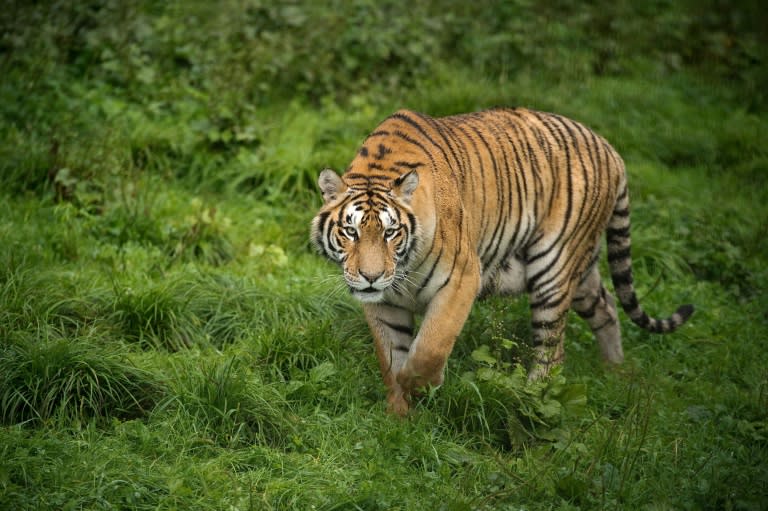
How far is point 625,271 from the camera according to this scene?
18.8 feet

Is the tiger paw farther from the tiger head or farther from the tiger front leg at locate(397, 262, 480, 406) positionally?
the tiger head

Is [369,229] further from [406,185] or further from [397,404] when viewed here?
[397,404]

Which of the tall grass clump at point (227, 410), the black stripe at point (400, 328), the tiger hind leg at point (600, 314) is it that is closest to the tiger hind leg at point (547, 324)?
the tiger hind leg at point (600, 314)

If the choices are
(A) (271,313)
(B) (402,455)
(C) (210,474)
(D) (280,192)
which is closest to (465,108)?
(D) (280,192)

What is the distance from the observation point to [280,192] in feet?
23.1

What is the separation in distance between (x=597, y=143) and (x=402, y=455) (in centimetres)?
234

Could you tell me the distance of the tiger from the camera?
180 inches

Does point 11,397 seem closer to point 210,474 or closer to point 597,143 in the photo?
point 210,474

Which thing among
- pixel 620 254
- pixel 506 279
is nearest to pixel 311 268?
pixel 506 279

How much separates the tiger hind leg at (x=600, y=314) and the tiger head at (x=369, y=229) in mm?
1626

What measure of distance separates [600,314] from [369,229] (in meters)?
1.94

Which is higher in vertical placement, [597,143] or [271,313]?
[597,143]

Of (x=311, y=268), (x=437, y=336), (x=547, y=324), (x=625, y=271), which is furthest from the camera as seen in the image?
(x=311, y=268)

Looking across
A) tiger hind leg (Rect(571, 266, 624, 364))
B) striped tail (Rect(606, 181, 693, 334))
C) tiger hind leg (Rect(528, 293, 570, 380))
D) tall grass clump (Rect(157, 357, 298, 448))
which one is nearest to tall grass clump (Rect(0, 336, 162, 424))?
tall grass clump (Rect(157, 357, 298, 448))
